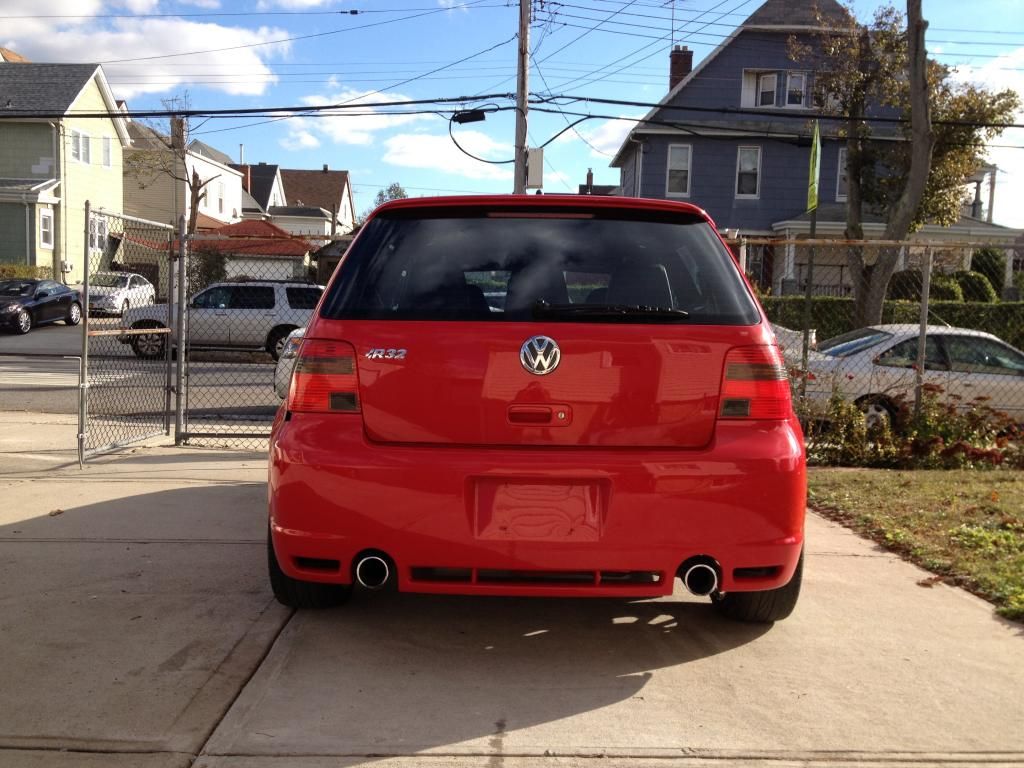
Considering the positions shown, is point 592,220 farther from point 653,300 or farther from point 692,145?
point 692,145

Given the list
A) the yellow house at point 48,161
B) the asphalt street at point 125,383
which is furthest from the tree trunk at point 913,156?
the yellow house at point 48,161

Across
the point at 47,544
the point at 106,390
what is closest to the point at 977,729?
the point at 47,544

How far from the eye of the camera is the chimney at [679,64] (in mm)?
35156

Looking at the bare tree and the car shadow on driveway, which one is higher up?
the bare tree

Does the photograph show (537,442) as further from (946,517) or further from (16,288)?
(16,288)

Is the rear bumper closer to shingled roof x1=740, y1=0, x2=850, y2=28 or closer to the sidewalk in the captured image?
the sidewalk

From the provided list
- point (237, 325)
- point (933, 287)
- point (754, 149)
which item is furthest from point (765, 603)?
point (754, 149)

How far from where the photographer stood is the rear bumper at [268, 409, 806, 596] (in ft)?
10.9

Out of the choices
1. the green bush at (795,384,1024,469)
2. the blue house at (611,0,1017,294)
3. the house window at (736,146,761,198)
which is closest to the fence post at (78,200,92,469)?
the green bush at (795,384,1024,469)

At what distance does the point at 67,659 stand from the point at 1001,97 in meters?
22.9

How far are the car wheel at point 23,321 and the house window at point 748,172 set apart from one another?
21634 millimetres

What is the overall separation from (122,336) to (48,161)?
3062cm

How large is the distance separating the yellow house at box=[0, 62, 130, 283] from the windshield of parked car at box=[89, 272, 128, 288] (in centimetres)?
2720

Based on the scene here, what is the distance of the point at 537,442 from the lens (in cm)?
339
